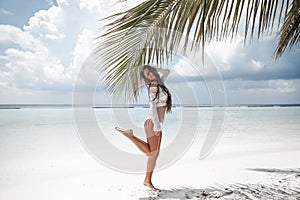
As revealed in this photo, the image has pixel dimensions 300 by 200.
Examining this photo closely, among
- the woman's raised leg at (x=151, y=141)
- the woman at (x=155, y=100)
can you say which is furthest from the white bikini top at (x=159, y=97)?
the woman's raised leg at (x=151, y=141)

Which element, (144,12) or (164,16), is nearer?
(144,12)

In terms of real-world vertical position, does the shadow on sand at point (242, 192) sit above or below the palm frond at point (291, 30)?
below

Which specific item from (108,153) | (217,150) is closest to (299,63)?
(217,150)

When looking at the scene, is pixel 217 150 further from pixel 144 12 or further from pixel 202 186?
pixel 144 12

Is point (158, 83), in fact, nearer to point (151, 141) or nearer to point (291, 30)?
point (151, 141)

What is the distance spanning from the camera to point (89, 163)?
11.4ft

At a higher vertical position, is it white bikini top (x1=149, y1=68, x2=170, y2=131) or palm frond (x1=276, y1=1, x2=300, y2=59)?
palm frond (x1=276, y1=1, x2=300, y2=59)

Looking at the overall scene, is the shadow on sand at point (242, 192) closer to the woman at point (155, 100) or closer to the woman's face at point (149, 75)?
the woman at point (155, 100)

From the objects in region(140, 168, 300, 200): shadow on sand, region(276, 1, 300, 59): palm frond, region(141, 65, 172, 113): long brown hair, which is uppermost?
region(276, 1, 300, 59): palm frond

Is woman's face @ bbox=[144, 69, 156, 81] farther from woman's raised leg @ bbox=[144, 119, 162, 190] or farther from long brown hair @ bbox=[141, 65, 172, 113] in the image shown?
woman's raised leg @ bbox=[144, 119, 162, 190]

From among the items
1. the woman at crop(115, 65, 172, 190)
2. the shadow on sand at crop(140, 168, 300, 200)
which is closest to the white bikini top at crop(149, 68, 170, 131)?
the woman at crop(115, 65, 172, 190)

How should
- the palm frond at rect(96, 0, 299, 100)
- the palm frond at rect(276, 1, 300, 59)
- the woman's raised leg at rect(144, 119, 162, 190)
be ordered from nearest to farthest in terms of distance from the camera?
1. the palm frond at rect(96, 0, 299, 100)
2. the palm frond at rect(276, 1, 300, 59)
3. the woman's raised leg at rect(144, 119, 162, 190)

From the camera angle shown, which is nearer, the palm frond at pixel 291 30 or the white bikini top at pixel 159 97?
the palm frond at pixel 291 30

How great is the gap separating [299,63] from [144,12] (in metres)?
7.70
